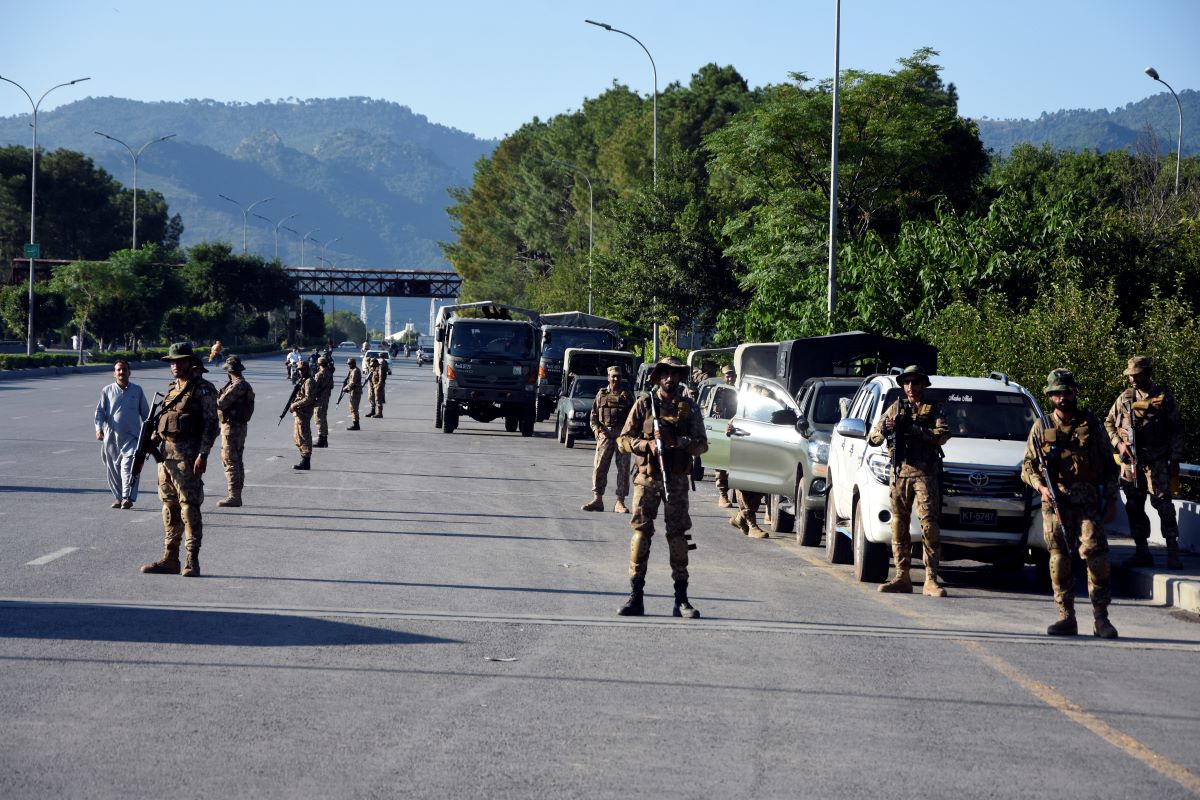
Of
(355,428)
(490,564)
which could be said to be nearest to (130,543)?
(490,564)

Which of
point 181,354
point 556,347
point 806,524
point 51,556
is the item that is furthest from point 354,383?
point 181,354

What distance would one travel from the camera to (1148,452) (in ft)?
45.7

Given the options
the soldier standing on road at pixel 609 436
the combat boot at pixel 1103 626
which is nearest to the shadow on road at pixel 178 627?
the combat boot at pixel 1103 626

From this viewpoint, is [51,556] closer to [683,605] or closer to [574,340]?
[683,605]

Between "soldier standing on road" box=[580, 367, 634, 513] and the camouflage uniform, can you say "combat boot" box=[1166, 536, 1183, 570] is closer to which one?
"soldier standing on road" box=[580, 367, 634, 513]

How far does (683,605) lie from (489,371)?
2585 centimetres

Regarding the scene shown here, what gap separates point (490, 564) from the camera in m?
13.7

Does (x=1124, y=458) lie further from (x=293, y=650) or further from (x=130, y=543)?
(x=130, y=543)

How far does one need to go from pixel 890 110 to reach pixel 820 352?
2216 cm

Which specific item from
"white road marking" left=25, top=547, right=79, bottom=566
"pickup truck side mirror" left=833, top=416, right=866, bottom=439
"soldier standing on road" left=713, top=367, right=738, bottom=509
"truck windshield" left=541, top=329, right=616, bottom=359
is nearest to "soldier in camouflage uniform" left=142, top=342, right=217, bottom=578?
"white road marking" left=25, top=547, right=79, bottom=566

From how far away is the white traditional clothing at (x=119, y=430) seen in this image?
56.6ft

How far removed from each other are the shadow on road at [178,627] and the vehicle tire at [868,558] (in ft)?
16.7

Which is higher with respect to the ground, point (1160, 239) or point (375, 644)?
point (1160, 239)

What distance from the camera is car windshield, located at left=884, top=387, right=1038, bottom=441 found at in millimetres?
14375
